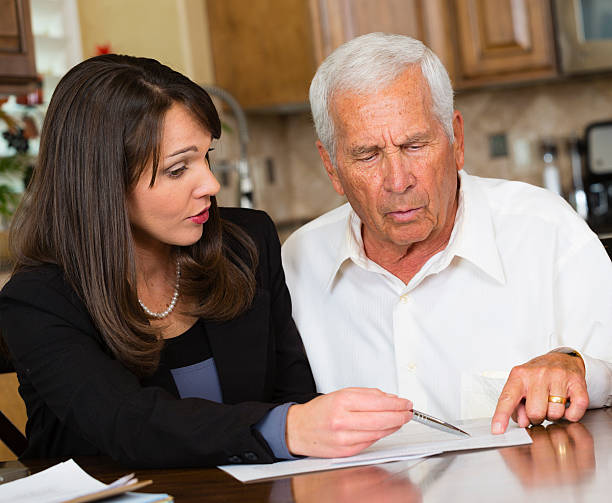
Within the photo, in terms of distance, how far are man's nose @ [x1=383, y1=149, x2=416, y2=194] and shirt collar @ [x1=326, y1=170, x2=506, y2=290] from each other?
16cm

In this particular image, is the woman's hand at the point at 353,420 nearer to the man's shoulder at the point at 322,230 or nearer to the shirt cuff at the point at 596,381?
the shirt cuff at the point at 596,381

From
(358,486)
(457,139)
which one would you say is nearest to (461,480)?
(358,486)

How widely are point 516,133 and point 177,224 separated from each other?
10.6 feet

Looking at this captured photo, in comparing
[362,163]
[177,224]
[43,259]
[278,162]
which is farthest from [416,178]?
[278,162]

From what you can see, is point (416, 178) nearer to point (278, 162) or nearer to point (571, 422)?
point (571, 422)

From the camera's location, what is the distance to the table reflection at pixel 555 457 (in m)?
0.99

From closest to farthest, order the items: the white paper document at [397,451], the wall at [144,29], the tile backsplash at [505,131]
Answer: the white paper document at [397,451] < the wall at [144,29] < the tile backsplash at [505,131]

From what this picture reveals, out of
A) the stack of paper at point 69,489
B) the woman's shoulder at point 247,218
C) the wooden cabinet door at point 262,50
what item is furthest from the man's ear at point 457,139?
the wooden cabinet door at point 262,50

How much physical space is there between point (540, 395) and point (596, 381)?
0.55 ft

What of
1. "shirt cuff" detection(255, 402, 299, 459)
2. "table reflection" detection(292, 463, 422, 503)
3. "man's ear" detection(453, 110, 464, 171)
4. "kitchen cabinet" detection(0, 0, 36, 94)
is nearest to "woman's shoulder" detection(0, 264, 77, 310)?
"shirt cuff" detection(255, 402, 299, 459)

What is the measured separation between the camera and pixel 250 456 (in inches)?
46.8

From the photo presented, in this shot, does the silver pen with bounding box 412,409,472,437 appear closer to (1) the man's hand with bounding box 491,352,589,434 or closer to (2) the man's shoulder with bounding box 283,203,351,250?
(1) the man's hand with bounding box 491,352,589,434

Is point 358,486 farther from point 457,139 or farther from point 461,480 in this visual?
point 457,139

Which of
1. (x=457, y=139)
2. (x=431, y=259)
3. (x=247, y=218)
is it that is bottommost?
(x=431, y=259)
